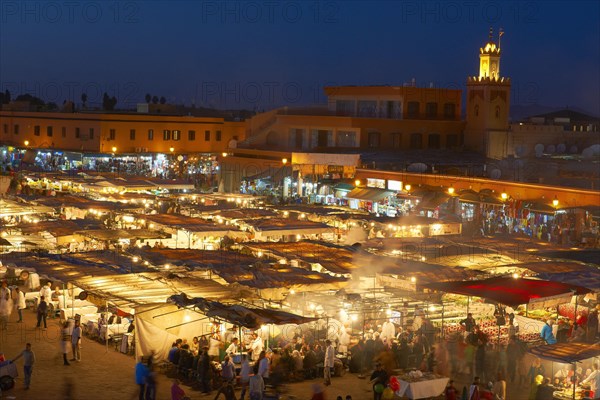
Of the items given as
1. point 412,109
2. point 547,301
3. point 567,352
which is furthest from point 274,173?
point 567,352

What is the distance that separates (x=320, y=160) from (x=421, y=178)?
6.00 m

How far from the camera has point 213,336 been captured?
15.4 m

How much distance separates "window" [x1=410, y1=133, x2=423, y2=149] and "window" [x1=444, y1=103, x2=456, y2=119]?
147 inches

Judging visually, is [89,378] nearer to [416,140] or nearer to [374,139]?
[374,139]

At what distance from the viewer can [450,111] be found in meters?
47.3

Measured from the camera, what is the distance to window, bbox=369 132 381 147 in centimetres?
4203

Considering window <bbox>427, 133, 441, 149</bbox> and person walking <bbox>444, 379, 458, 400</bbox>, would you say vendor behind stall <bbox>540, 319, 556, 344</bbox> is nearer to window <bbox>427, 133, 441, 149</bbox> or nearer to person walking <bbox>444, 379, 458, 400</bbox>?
person walking <bbox>444, 379, 458, 400</bbox>

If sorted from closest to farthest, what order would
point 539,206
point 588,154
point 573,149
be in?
point 539,206, point 588,154, point 573,149

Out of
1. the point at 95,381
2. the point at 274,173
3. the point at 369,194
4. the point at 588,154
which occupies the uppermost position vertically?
the point at 588,154

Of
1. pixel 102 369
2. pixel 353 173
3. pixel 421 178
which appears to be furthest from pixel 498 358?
pixel 353 173

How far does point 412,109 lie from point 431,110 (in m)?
1.26

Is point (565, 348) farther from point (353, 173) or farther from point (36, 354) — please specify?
point (353, 173)

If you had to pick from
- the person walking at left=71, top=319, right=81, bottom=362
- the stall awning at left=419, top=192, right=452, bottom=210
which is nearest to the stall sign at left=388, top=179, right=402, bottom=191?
the stall awning at left=419, top=192, right=452, bottom=210

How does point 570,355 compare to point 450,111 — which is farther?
point 450,111
